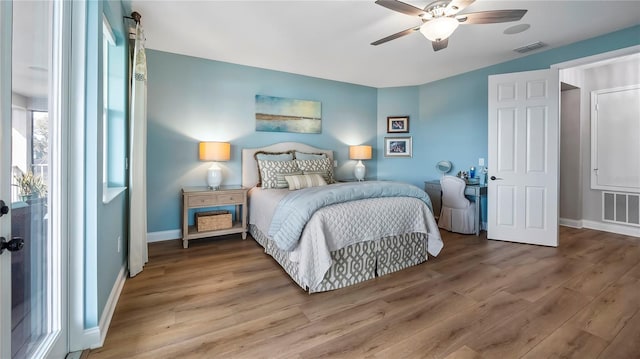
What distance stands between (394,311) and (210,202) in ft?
8.29

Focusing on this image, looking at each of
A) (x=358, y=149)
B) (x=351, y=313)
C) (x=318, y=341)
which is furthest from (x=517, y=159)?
(x=318, y=341)

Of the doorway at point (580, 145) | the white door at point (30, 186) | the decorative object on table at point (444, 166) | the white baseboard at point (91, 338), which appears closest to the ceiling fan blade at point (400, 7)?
the white door at point (30, 186)

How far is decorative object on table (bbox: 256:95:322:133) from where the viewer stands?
4.29m

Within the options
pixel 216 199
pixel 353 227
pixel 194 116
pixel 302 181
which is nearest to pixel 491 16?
pixel 353 227

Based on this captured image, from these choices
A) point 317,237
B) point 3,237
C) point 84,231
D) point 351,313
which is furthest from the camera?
point 317,237

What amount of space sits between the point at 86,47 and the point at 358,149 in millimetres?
4000

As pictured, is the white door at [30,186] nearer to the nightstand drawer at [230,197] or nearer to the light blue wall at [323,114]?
the nightstand drawer at [230,197]

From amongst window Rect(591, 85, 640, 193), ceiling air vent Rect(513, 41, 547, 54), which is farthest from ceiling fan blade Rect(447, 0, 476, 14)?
window Rect(591, 85, 640, 193)

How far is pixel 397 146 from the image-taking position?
18.0 ft

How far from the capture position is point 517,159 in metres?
3.69

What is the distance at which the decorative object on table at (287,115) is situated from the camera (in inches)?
169

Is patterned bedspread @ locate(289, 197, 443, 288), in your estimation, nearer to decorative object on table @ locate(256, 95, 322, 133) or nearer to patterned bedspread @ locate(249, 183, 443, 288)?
patterned bedspread @ locate(249, 183, 443, 288)

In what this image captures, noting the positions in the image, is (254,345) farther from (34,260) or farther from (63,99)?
(63,99)

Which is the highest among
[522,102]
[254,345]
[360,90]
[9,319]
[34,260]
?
[360,90]
